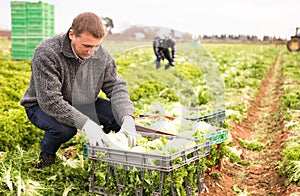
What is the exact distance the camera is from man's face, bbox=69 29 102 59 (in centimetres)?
370

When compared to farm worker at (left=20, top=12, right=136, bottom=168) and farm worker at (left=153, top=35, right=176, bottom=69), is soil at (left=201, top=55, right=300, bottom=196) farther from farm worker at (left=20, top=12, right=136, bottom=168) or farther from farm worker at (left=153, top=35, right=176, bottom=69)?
farm worker at (left=153, top=35, right=176, bottom=69)

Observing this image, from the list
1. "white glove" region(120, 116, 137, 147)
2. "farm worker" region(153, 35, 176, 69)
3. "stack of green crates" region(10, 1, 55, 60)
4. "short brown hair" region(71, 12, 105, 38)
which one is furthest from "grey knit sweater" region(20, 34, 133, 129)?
"stack of green crates" region(10, 1, 55, 60)

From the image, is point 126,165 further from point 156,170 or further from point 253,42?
point 253,42

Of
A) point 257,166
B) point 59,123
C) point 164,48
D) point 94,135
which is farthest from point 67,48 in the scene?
point 257,166

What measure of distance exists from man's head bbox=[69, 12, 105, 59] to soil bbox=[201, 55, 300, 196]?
1887 mm

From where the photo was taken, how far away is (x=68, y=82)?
4.06 m

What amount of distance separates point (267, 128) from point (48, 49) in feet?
17.4

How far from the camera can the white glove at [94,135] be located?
3.64 meters

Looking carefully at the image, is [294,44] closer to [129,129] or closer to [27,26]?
[27,26]

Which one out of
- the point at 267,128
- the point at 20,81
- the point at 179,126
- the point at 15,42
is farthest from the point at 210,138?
the point at 15,42

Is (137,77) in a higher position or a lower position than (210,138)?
higher

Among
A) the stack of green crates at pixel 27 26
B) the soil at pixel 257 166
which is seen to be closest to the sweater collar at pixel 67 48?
the soil at pixel 257 166

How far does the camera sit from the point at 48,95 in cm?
377

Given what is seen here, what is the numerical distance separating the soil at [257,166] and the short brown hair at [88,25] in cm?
195
